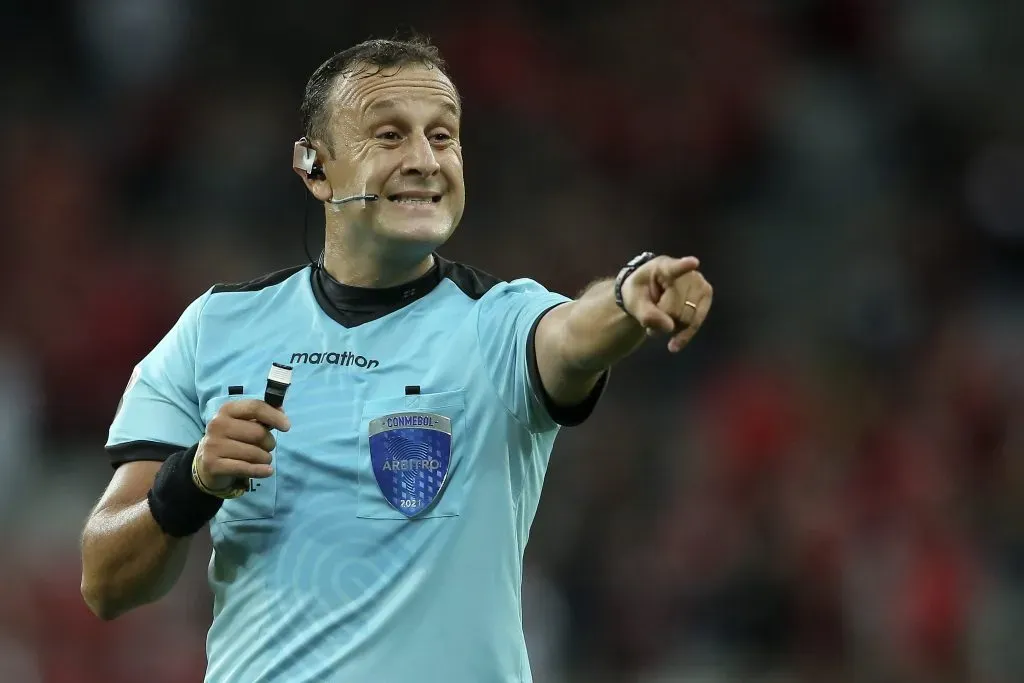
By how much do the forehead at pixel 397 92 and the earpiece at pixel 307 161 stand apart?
19 cm

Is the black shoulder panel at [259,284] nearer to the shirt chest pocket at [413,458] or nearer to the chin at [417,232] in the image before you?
the chin at [417,232]

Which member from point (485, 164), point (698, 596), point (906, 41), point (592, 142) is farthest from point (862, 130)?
point (698, 596)

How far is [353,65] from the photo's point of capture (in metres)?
3.89

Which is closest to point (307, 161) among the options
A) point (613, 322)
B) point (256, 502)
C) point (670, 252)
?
point (256, 502)

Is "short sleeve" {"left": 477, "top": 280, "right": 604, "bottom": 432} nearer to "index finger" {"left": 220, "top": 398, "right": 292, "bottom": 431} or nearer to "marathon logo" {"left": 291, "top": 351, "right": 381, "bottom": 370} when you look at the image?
"marathon logo" {"left": 291, "top": 351, "right": 381, "bottom": 370}

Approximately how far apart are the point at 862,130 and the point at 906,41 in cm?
87

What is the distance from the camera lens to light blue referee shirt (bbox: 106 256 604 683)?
342 cm

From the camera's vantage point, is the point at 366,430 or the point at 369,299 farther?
the point at 369,299

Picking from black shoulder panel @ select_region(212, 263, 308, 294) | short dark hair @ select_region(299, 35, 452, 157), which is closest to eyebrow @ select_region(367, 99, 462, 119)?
short dark hair @ select_region(299, 35, 452, 157)

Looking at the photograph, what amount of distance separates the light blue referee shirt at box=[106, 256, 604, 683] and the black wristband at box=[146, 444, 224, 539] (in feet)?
0.47

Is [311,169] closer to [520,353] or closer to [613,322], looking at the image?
[520,353]

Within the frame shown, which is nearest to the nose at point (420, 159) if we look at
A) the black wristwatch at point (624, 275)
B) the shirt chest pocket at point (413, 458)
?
the shirt chest pocket at point (413, 458)

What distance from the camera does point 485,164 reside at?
10.0 m

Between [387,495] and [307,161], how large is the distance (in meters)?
1.03
